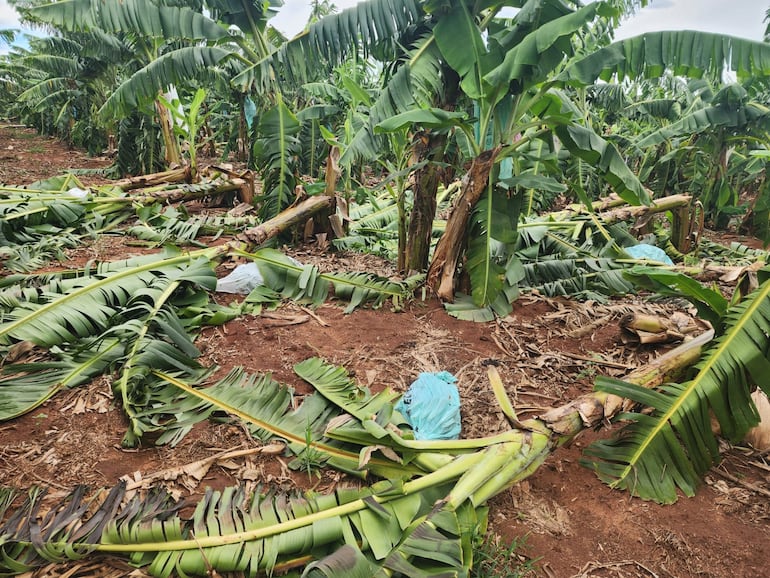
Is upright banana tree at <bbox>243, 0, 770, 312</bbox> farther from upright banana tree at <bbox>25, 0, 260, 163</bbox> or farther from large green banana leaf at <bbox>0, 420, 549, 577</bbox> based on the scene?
large green banana leaf at <bbox>0, 420, 549, 577</bbox>

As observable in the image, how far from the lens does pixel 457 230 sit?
12.2 feet

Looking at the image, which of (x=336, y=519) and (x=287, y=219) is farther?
(x=287, y=219)

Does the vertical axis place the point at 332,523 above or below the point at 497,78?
below

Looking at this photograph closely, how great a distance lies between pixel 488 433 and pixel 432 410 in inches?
14.1

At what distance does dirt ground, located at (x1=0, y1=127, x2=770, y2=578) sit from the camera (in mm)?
1739

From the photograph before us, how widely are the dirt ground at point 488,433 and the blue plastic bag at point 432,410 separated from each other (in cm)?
19

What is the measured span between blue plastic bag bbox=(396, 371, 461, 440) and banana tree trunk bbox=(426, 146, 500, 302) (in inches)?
60.4

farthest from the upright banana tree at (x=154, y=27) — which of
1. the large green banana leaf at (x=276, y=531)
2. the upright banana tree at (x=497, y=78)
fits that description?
the large green banana leaf at (x=276, y=531)

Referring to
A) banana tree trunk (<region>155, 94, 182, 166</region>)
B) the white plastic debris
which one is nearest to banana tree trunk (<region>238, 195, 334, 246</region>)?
the white plastic debris

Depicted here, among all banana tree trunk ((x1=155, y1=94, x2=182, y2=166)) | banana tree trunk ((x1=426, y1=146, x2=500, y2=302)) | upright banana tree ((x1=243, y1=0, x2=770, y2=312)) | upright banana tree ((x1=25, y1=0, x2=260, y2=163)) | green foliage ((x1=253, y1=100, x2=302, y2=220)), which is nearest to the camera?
upright banana tree ((x1=243, y1=0, x2=770, y2=312))

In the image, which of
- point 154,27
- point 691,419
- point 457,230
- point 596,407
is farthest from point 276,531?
point 154,27

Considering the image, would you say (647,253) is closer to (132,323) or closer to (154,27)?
(132,323)

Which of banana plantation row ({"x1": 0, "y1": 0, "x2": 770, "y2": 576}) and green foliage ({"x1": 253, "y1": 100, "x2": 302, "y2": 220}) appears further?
green foliage ({"x1": 253, "y1": 100, "x2": 302, "y2": 220})

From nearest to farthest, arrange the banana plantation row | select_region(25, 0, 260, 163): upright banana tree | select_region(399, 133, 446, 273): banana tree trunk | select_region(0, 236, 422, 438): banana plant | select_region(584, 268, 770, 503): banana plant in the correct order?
the banana plantation row, select_region(584, 268, 770, 503): banana plant, select_region(0, 236, 422, 438): banana plant, select_region(399, 133, 446, 273): banana tree trunk, select_region(25, 0, 260, 163): upright banana tree
